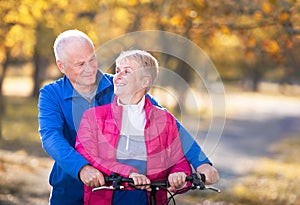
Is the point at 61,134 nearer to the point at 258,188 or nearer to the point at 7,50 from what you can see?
the point at 258,188

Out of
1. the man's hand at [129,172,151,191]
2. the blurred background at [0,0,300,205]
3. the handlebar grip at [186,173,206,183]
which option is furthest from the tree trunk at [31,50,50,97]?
the man's hand at [129,172,151,191]

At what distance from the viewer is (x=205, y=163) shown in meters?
4.51

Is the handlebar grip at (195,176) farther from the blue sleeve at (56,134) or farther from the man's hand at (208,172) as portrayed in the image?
the blue sleeve at (56,134)

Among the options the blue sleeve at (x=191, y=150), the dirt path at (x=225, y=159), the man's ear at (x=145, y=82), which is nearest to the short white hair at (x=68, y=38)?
the man's ear at (x=145, y=82)

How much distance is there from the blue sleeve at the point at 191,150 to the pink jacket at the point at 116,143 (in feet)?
0.17

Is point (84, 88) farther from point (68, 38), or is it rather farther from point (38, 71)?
point (38, 71)

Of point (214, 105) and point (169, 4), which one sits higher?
point (169, 4)

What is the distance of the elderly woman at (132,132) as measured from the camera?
432 cm

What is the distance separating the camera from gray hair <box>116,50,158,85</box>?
4.37m

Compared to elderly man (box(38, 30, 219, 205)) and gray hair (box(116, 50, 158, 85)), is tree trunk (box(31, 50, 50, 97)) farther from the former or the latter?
gray hair (box(116, 50, 158, 85))

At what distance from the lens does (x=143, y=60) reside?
4.38 metres

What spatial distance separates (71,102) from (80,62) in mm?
273

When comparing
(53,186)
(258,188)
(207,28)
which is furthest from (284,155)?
(53,186)

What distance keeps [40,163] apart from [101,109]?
541 inches
